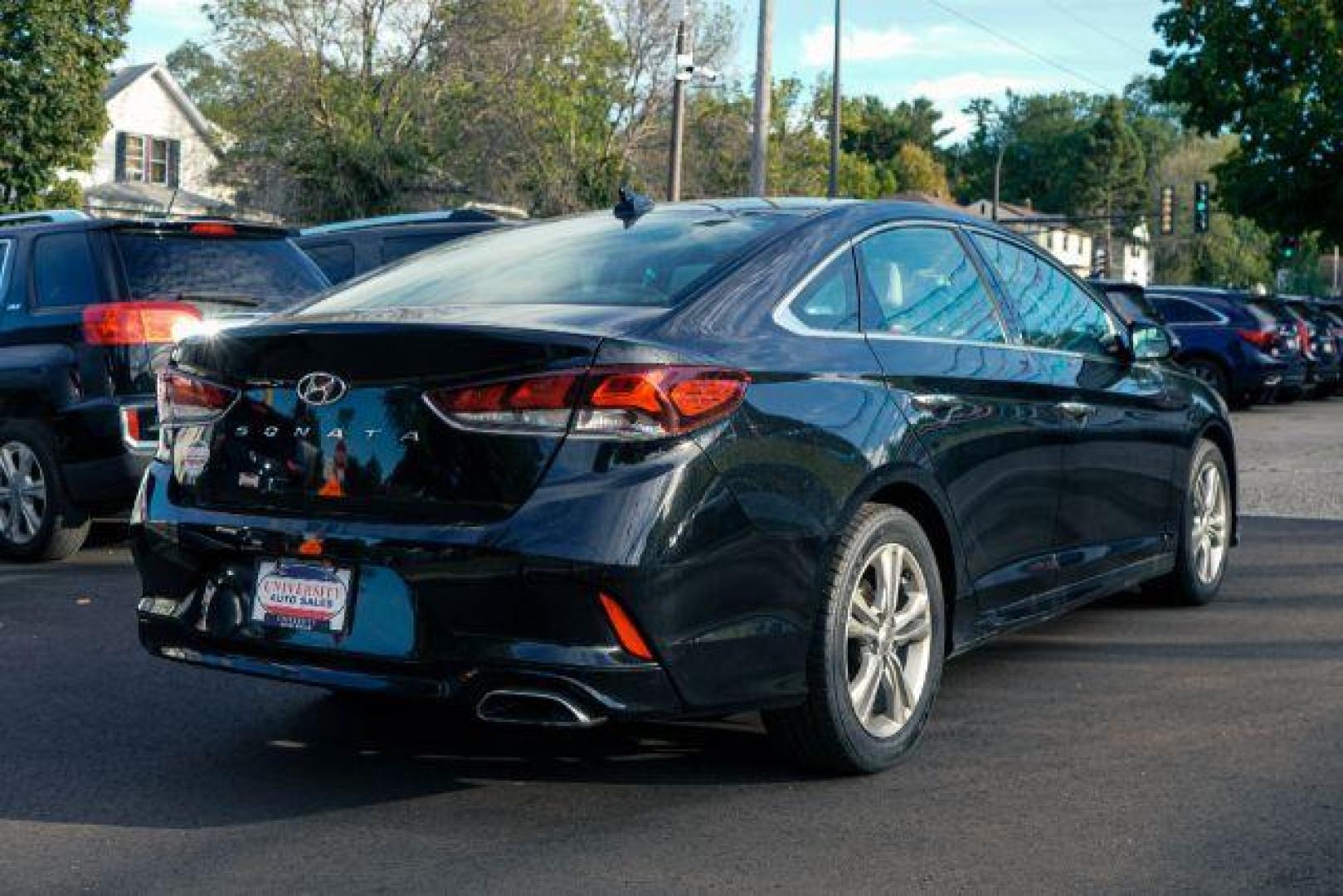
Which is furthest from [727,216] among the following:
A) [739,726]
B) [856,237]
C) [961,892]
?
[961,892]

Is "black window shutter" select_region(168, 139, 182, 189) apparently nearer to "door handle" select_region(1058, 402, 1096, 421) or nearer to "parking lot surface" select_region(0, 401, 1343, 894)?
"parking lot surface" select_region(0, 401, 1343, 894)

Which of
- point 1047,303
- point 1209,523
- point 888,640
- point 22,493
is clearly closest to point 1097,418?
point 1047,303

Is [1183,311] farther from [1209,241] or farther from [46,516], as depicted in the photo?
[1209,241]

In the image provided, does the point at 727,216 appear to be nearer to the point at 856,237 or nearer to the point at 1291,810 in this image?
the point at 856,237

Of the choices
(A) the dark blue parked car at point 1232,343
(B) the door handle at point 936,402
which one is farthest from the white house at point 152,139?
(B) the door handle at point 936,402

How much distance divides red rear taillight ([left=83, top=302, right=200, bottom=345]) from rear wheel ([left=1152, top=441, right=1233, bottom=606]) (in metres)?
4.77

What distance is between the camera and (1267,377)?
2456 cm

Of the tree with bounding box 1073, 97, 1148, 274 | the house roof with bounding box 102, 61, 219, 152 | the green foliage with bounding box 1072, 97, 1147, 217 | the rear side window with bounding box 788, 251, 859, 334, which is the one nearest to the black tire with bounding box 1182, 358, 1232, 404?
the rear side window with bounding box 788, 251, 859, 334

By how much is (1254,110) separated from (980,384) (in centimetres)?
3674

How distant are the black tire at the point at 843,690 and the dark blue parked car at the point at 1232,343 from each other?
2071 centimetres

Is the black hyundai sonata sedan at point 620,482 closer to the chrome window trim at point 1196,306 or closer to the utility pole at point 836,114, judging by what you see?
the chrome window trim at point 1196,306

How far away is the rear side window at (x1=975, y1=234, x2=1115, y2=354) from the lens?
5.99 m

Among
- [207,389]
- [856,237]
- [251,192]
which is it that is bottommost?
[207,389]

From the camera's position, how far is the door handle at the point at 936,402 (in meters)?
5.05
